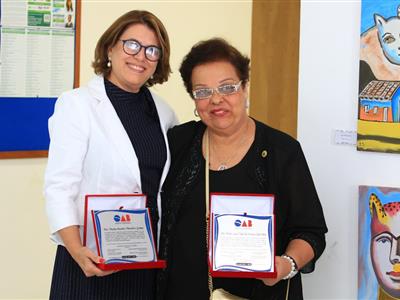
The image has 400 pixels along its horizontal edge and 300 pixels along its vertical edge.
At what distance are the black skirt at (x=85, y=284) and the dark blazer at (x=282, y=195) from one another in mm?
107

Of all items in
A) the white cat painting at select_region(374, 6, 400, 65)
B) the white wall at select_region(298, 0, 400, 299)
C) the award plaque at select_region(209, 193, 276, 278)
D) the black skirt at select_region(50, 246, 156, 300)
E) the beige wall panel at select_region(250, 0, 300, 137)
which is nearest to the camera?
the award plaque at select_region(209, 193, 276, 278)

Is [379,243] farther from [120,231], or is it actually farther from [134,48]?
[134,48]

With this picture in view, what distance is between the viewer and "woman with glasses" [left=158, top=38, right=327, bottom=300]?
70.3 inches

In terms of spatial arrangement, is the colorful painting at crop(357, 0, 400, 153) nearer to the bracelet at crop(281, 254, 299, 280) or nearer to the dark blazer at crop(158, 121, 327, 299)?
the dark blazer at crop(158, 121, 327, 299)

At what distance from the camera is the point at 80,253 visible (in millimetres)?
1675

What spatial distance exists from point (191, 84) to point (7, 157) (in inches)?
51.6

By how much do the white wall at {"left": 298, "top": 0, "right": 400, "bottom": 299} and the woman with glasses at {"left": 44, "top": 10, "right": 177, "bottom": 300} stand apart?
0.79 metres

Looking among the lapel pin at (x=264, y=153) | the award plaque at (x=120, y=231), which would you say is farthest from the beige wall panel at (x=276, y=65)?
the award plaque at (x=120, y=231)

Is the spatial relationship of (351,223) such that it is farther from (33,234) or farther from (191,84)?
(33,234)

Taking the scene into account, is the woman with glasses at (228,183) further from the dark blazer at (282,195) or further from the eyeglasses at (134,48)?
the eyeglasses at (134,48)

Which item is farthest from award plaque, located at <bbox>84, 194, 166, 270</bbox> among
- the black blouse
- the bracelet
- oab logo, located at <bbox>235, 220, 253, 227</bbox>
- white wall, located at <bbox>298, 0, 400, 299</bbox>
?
white wall, located at <bbox>298, 0, 400, 299</bbox>

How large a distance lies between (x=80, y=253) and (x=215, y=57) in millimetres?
755

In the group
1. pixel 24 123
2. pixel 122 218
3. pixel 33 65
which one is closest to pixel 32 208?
pixel 24 123

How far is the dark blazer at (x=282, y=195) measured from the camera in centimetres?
178
